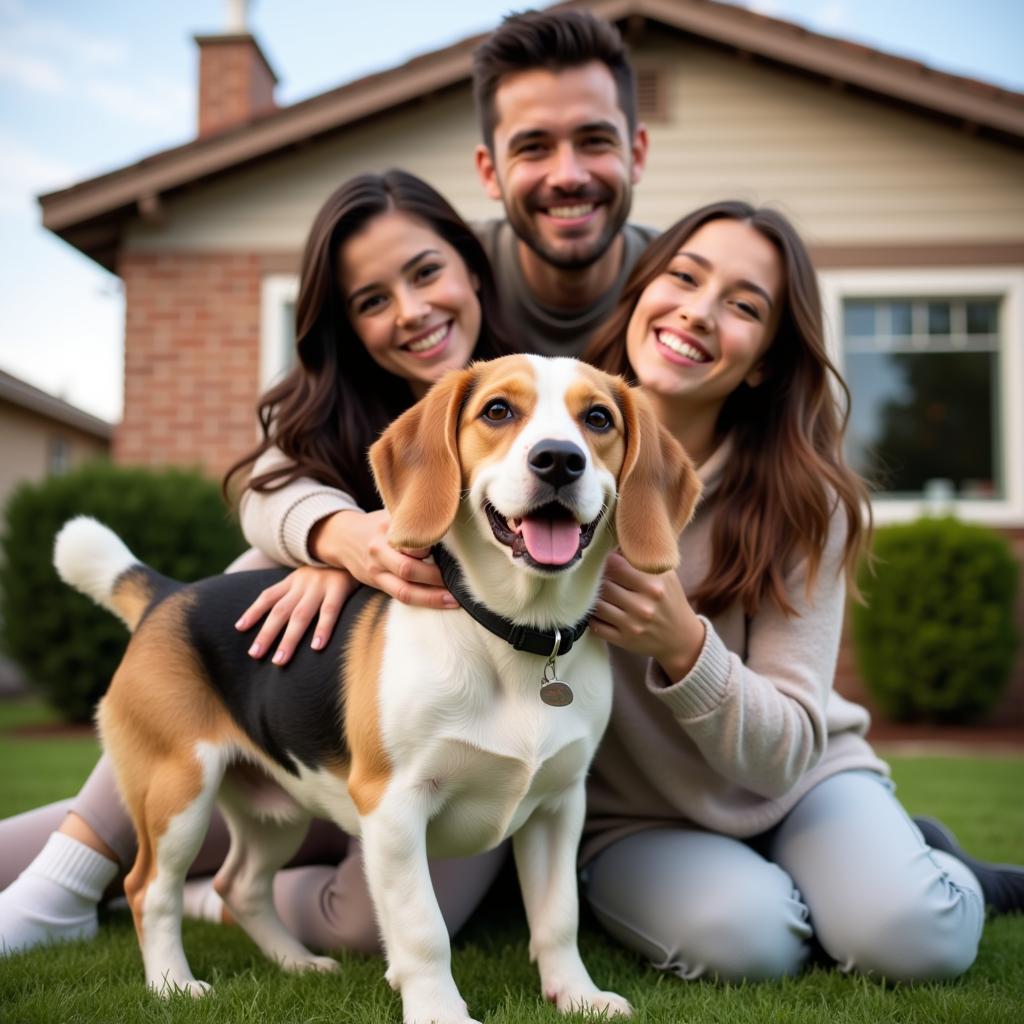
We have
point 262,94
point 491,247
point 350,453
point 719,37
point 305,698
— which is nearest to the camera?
point 305,698

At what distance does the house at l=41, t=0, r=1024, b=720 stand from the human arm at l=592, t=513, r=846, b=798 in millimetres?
6849

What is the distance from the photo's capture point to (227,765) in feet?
9.27

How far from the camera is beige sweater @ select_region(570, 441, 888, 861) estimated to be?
271 cm

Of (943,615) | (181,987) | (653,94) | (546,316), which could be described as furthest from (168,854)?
(653,94)

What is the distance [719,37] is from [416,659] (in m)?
8.68

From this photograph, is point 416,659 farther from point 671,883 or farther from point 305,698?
point 671,883

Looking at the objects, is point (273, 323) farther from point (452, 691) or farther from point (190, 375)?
point (452, 691)

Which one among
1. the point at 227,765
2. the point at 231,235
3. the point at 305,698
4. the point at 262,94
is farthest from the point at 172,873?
the point at 262,94

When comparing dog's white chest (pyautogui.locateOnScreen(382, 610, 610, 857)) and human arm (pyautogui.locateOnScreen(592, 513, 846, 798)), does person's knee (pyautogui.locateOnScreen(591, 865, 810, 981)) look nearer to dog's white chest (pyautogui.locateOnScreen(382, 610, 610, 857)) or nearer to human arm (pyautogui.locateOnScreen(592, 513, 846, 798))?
human arm (pyautogui.locateOnScreen(592, 513, 846, 798))

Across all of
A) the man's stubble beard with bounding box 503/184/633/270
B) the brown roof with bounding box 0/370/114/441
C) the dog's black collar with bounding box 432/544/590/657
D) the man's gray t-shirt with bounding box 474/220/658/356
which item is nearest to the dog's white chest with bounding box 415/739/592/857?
the dog's black collar with bounding box 432/544/590/657

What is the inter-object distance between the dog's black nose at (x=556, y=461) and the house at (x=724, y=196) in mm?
7533

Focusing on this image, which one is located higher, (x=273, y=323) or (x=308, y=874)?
(x=273, y=323)

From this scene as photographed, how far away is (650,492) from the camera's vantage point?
2449 millimetres

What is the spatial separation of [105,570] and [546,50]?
243 cm
